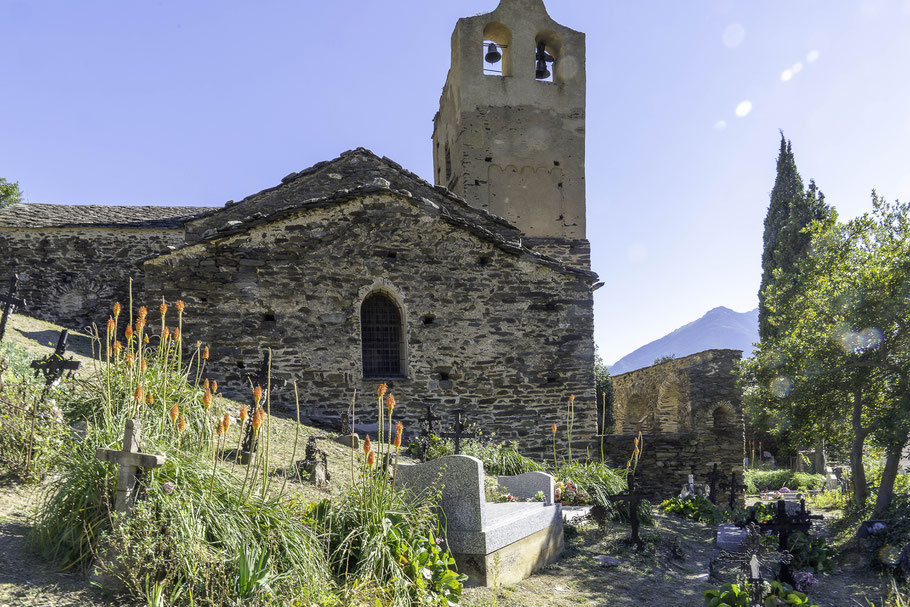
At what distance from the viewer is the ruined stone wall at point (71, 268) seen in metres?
17.8

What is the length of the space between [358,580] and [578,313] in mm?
9126

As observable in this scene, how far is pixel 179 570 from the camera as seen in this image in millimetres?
3945

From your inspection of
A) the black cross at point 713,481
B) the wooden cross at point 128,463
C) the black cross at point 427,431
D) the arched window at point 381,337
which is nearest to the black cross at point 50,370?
the wooden cross at point 128,463

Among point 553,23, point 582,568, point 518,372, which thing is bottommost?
point 582,568

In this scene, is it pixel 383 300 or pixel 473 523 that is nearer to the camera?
pixel 473 523

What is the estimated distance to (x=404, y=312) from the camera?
487 inches

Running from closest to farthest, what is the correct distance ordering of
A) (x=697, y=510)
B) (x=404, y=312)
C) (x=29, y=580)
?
(x=29, y=580) < (x=697, y=510) < (x=404, y=312)

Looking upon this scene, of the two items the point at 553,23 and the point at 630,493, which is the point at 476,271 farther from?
the point at 553,23

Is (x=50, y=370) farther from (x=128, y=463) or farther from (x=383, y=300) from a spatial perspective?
(x=383, y=300)

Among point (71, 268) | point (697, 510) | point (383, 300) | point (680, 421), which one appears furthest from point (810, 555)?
point (71, 268)

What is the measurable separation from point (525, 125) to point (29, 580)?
54.2 ft

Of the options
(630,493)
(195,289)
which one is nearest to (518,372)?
(630,493)

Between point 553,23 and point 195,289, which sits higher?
point 553,23

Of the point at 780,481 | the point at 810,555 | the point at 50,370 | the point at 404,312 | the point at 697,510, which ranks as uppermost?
A: the point at 404,312
